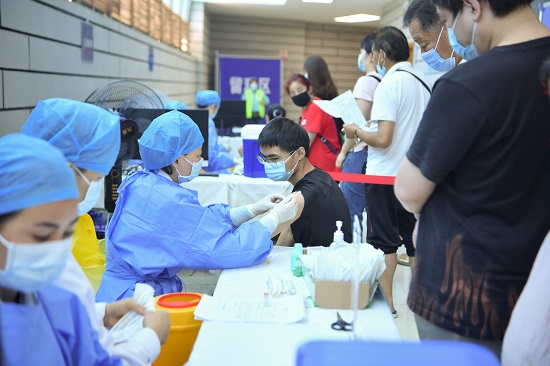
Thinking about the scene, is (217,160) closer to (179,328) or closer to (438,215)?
(179,328)

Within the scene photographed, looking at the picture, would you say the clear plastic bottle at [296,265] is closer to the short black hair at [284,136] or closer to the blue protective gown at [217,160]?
the short black hair at [284,136]

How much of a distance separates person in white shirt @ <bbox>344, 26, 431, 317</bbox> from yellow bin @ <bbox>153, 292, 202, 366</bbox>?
1.55 metres

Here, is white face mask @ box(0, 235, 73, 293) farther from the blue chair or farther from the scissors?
the scissors

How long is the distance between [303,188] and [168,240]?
75cm

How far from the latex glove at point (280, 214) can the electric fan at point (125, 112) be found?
1209mm

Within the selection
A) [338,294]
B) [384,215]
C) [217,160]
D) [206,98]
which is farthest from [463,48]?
[206,98]

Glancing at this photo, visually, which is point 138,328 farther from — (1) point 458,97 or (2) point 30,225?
(1) point 458,97

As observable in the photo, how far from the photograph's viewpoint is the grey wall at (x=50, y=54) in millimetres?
2762

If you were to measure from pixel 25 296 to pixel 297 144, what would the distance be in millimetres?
1750

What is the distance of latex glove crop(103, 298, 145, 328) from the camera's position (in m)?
1.52

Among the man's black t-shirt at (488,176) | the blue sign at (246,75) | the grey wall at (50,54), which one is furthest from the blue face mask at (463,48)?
the blue sign at (246,75)

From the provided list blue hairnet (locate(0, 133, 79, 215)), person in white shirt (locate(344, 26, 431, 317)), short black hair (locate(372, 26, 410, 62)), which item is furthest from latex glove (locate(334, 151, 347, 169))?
blue hairnet (locate(0, 133, 79, 215))

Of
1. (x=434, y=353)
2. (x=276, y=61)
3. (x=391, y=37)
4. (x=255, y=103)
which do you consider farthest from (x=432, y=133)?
(x=276, y=61)

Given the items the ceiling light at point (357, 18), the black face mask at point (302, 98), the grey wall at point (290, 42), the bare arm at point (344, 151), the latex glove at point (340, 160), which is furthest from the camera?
the grey wall at point (290, 42)
